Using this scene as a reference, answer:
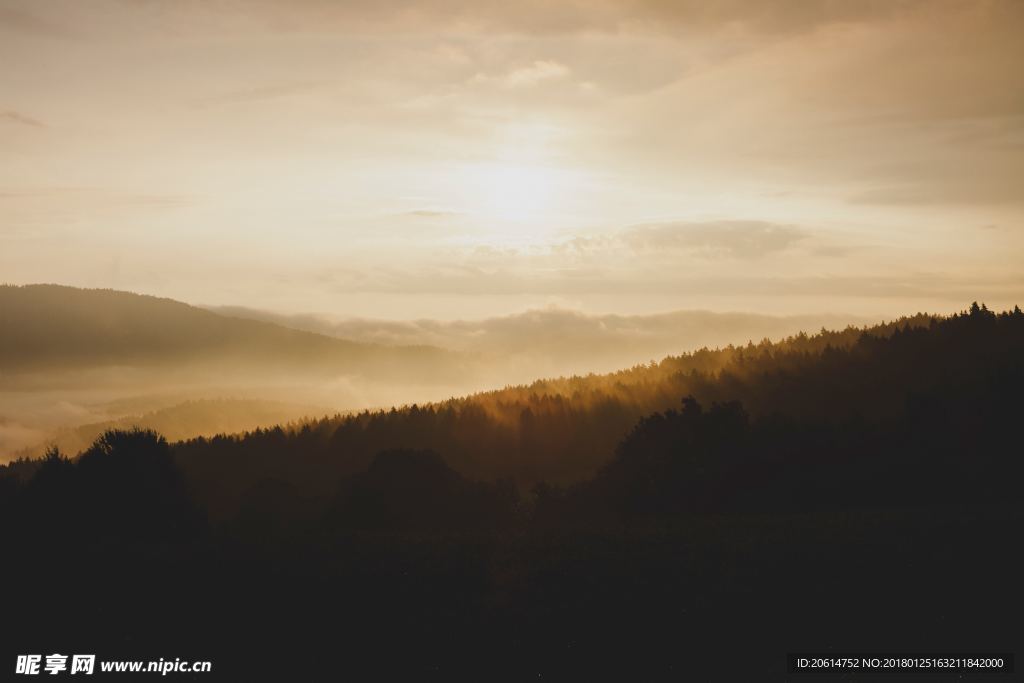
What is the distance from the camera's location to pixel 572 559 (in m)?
48.9

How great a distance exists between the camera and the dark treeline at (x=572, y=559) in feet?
119

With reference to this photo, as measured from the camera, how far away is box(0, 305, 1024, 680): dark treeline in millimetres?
36188

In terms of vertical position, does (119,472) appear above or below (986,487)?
above

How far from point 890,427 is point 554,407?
95.7 metres

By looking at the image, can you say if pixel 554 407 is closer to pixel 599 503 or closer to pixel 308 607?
pixel 599 503

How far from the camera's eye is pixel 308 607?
4359 cm

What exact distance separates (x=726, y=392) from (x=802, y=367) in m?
15.8

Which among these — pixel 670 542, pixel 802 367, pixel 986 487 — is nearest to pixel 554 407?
pixel 802 367

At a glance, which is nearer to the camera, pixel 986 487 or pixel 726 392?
pixel 986 487

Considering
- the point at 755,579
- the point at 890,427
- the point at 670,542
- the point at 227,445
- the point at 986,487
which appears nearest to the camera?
the point at 755,579

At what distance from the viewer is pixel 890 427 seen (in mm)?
102000

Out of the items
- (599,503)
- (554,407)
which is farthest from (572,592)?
(554,407)

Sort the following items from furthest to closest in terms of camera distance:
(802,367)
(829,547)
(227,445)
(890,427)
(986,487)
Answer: (802,367)
(227,445)
(890,427)
(986,487)
(829,547)

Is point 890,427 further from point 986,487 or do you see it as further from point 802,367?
point 802,367
